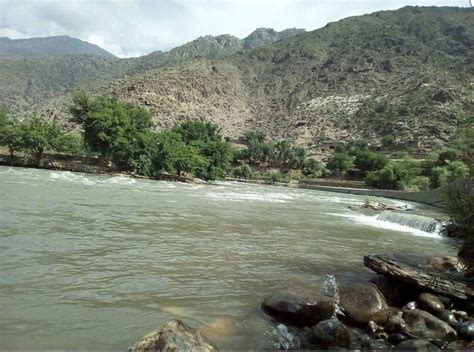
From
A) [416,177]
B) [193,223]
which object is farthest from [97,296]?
[416,177]

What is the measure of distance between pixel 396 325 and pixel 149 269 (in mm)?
5708

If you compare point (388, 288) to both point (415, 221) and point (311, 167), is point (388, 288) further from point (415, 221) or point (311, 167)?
point (311, 167)

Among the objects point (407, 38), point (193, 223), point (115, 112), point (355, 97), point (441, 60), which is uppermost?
point (407, 38)

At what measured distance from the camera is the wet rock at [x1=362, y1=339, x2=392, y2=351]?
6.86m

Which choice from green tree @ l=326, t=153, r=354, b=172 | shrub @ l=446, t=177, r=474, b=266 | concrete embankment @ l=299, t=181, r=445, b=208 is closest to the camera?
shrub @ l=446, t=177, r=474, b=266

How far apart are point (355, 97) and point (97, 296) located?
5510 inches

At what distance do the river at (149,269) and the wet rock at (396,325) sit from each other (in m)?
2.17

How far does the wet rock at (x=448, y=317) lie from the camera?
7.84 metres

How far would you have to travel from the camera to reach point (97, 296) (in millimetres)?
8141

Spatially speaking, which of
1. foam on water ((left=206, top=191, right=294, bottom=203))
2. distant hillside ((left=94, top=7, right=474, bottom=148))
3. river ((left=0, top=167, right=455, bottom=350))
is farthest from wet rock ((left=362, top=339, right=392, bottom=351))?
distant hillside ((left=94, top=7, right=474, bottom=148))

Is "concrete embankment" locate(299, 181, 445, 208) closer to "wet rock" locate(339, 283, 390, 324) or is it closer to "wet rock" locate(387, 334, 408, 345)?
"wet rock" locate(339, 283, 390, 324)

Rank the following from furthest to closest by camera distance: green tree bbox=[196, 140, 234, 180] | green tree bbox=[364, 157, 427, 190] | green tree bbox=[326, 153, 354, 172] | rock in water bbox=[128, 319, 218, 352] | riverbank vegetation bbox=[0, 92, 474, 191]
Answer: green tree bbox=[326, 153, 354, 172]
green tree bbox=[364, 157, 427, 190]
green tree bbox=[196, 140, 234, 180]
riverbank vegetation bbox=[0, 92, 474, 191]
rock in water bbox=[128, 319, 218, 352]

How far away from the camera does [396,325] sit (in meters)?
7.63

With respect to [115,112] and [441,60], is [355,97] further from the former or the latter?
[115,112]
